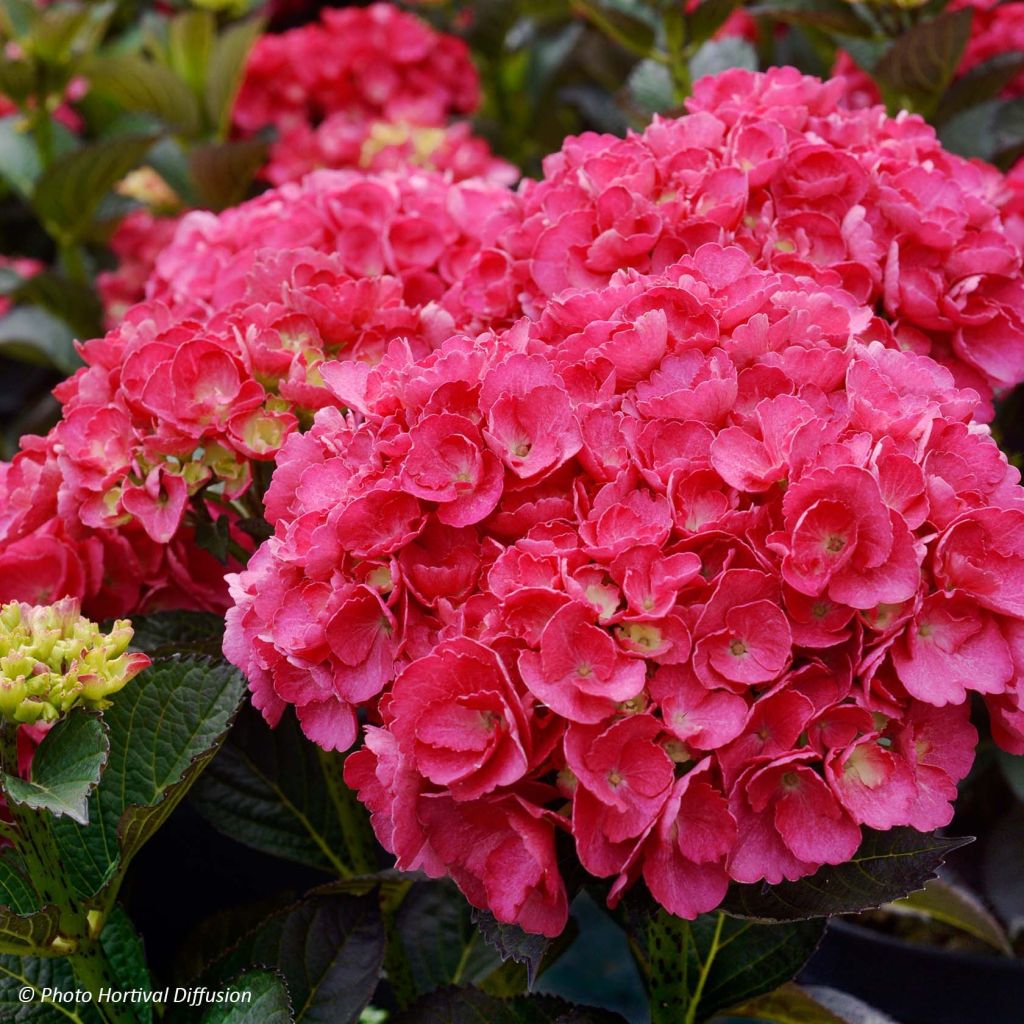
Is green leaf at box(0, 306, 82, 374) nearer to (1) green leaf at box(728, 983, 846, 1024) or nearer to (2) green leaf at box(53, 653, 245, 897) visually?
(2) green leaf at box(53, 653, 245, 897)

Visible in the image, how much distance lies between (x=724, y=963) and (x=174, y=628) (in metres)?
0.49

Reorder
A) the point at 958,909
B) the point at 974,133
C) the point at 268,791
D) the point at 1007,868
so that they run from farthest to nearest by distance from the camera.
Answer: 1. the point at 974,133
2. the point at 1007,868
3. the point at 958,909
4. the point at 268,791

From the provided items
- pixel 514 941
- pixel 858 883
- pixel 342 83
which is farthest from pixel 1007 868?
pixel 342 83

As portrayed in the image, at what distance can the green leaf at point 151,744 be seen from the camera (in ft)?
2.70

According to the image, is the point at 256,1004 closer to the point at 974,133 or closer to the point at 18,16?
the point at 974,133

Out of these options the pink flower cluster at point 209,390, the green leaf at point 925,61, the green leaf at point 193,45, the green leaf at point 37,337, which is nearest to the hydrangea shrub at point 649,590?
the pink flower cluster at point 209,390

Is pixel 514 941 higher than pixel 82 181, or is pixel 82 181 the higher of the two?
pixel 514 941

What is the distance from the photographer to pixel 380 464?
755 mm

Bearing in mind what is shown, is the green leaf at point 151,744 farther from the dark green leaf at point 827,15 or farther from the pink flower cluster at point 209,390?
the dark green leaf at point 827,15

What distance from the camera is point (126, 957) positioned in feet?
2.87

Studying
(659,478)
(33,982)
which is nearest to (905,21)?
(659,478)

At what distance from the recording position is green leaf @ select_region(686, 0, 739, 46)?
1547 millimetres

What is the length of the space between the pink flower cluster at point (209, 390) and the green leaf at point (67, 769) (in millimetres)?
162

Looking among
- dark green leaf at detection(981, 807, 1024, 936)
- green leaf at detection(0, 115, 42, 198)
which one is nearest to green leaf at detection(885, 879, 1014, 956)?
dark green leaf at detection(981, 807, 1024, 936)
